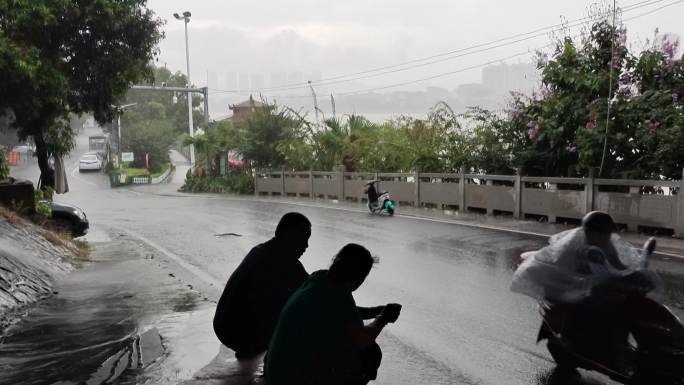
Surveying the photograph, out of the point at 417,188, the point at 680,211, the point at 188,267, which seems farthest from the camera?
the point at 417,188

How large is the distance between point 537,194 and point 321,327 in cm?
1382

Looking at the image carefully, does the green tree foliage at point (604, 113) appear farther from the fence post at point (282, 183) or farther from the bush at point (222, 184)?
the bush at point (222, 184)

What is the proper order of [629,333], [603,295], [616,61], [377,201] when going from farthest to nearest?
[377,201] → [616,61] → [603,295] → [629,333]

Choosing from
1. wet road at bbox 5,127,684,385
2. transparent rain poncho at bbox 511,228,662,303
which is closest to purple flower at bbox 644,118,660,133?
wet road at bbox 5,127,684,385

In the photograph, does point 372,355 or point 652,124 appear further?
point 652,124

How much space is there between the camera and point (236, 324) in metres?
4.84

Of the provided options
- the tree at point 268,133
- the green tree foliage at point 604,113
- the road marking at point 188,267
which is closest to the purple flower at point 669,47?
the green tree foliage at point 604,113

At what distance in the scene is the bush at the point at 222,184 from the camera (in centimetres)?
3619

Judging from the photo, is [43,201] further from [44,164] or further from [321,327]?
[321,327]

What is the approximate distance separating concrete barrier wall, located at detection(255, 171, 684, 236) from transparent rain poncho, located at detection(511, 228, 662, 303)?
8.78 m

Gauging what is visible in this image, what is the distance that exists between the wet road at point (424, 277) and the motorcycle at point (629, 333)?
0.31m

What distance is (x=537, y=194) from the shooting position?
53.0 feet

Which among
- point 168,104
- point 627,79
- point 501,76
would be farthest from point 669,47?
point 168,104

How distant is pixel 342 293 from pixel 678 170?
12898 mm
